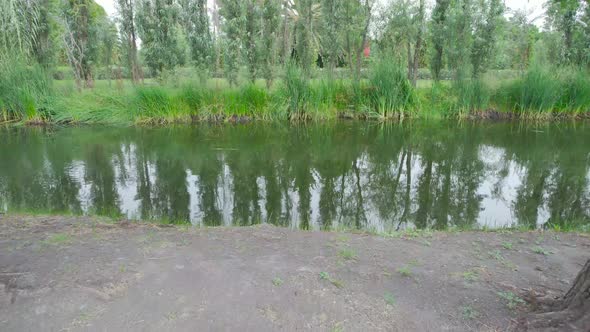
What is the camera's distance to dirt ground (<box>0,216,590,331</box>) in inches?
103

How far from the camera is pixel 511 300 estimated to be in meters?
2.77

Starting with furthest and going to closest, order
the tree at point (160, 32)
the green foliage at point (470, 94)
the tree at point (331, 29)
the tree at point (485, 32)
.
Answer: the tree at point (331, 29) → the tree at point (160, 32) → the tree at point (485, 32) → the green foliage at point (470, 94)

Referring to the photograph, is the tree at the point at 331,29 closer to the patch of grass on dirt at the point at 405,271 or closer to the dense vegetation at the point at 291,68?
the dense vegetation at the point at 291,68

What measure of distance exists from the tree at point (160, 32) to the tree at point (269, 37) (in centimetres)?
330

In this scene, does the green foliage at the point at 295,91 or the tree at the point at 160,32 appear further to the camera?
the tree at the point at 160,32

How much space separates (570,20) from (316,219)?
14944 millimetres

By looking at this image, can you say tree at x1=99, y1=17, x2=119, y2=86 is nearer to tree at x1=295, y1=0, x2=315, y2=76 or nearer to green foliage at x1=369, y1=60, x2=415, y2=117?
tree at x1=295, y1=0, x2=315, y2=76

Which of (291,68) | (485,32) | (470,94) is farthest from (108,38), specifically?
(485,32)

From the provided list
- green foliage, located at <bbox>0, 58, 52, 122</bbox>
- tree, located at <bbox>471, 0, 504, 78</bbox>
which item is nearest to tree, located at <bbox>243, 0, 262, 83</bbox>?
green foliage, located at <bbox>0, 58, 52, 122</bbox>

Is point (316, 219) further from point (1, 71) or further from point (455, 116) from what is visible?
point (1, 71)

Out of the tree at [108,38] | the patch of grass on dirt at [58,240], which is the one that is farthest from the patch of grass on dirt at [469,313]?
the tree at [108,38]

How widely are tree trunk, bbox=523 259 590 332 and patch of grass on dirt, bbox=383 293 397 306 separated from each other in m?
0.79

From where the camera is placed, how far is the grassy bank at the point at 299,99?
44.2 ft

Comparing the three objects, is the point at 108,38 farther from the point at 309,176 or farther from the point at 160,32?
the point at 309,176
